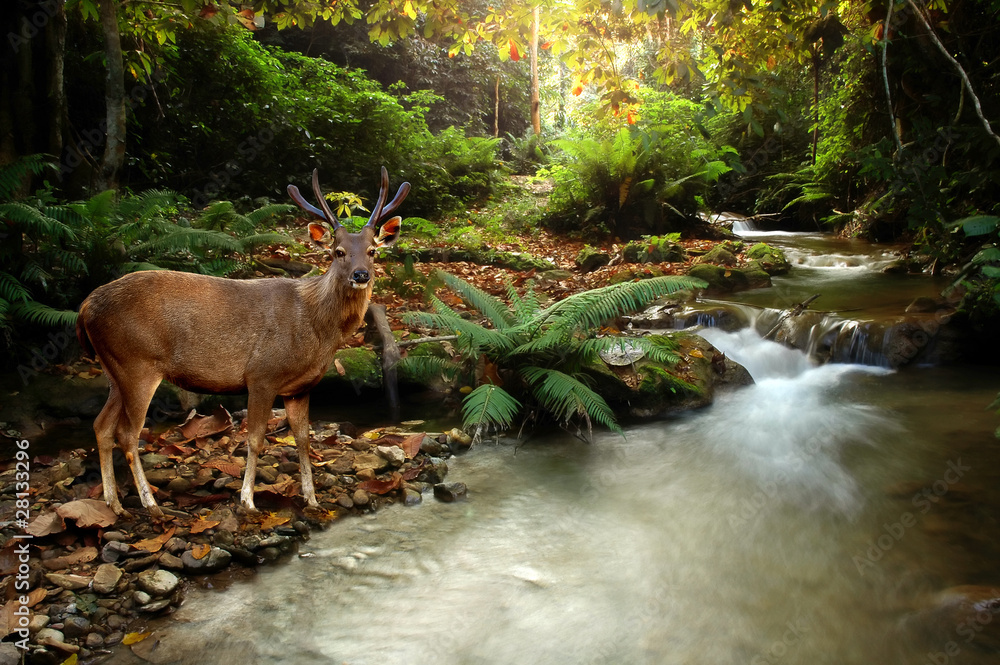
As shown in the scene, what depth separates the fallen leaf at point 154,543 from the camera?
3.13 meters

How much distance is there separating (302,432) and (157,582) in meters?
1.15

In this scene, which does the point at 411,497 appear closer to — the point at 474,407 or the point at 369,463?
the point at 369,463

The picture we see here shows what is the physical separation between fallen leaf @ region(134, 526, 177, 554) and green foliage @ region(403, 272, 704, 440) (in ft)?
8.30

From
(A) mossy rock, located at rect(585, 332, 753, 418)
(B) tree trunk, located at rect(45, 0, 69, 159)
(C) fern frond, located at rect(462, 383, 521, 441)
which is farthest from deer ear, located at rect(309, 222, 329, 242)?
(B) tree trunk, located at rect(45, 0, 69, 159)

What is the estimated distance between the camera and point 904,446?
5367mm

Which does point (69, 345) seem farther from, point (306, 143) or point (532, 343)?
point (306, 143)

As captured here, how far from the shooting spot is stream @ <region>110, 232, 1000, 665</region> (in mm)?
2863

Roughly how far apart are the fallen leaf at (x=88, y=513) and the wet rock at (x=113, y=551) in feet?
0.56

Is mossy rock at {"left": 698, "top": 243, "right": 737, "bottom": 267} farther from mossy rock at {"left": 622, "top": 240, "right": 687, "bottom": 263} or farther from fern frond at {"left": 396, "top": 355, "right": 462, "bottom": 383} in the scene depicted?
fern frond at {"left": 396, "top": 355, "right": 462, "bottom": 383}

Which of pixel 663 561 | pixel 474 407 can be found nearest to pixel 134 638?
pixel 474 407

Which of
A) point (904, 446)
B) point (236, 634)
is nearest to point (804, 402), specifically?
point (904, 446)

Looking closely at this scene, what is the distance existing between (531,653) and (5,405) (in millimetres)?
4692

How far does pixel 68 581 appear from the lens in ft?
9.22

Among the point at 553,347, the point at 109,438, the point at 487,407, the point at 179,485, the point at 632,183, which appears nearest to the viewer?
the point at 109,438
